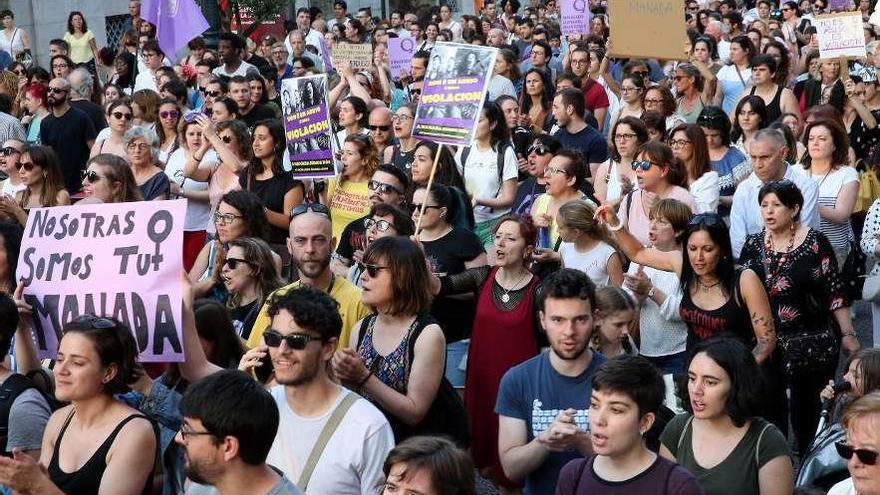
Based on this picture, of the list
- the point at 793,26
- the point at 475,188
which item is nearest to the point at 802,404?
the point at 475,188

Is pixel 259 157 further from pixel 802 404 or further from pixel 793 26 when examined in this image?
pixel 793 26

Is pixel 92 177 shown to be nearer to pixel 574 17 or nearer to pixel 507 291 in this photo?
pixel 507 291

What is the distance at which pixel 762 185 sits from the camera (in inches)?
339

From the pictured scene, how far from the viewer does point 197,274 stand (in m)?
8.30

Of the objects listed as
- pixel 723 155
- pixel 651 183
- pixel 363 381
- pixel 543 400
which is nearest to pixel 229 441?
pixel 363 381

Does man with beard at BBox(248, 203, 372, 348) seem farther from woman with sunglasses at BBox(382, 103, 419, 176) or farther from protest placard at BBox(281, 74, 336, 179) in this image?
woman with sunglasses at BBox(382, 103, 419, 176)

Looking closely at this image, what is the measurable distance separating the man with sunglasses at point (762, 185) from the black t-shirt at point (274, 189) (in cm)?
283

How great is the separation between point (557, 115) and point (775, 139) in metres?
3.03

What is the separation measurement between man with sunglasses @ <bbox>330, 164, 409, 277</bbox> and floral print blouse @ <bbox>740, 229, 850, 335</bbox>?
7.35 ft

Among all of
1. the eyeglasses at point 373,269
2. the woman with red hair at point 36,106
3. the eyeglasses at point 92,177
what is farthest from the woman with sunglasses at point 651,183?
the woman with red hair at point 36,106

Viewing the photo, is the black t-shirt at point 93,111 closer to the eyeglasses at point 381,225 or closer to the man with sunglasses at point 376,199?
the man with sunglasses at point 376,199

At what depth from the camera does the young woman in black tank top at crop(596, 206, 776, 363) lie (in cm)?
657

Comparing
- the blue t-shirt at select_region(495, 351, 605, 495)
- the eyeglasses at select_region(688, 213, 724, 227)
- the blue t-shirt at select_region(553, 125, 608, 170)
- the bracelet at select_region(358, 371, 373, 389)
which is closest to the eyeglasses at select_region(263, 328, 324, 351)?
the bracelet at select_region(358, 371, 373, 389)

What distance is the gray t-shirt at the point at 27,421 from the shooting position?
5.26m
